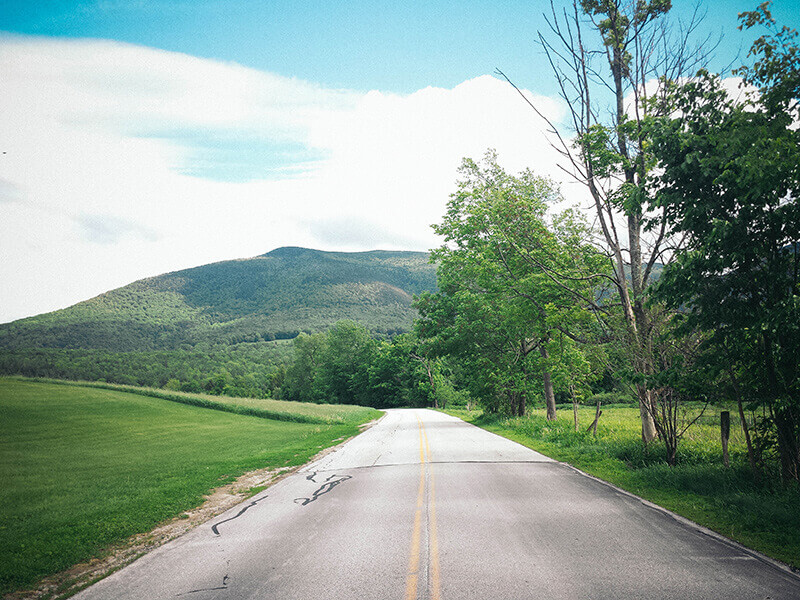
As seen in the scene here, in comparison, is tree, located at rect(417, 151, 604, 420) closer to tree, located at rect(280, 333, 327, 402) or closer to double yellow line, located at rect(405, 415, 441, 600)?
double yellow line, located at rect(405, 415, 441, 600)

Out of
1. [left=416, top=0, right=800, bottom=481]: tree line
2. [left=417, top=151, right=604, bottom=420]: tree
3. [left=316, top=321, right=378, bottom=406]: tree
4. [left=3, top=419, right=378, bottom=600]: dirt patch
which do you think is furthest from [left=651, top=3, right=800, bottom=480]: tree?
[left=316, top=321, right=378, bottom=406]: tree

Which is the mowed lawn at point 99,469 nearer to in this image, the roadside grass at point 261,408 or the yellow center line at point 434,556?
the roadside grass at point 261,408

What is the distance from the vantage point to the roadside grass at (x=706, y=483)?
5.98m

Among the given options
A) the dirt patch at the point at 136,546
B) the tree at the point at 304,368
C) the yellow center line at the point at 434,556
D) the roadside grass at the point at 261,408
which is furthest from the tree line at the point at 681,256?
the tree at the point at 304,368

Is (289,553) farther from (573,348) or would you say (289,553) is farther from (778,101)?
(573,348)

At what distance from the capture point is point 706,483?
8148 millimetres

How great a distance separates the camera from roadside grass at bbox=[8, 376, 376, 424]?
35.8 m

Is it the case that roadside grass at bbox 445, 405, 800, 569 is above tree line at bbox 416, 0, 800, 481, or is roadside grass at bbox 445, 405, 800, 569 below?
below

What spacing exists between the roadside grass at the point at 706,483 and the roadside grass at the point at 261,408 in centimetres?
2312

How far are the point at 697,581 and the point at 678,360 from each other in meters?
5.17

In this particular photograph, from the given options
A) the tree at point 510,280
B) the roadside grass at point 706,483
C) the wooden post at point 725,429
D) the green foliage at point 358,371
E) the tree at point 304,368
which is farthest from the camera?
the tree at point 304,368

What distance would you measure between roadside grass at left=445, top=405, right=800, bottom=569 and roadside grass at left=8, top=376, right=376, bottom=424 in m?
23.1

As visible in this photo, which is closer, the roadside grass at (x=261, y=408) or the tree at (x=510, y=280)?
the tree at (x=510, y=280)

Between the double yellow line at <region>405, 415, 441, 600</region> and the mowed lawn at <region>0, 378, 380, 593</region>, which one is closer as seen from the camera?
the double yellow line at <region>405, 415, 441, 600</region>
